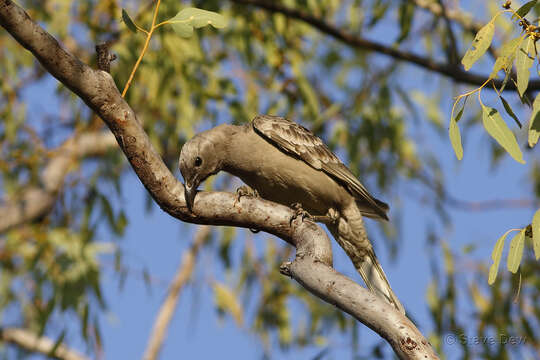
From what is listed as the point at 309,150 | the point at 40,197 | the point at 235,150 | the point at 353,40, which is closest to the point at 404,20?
the point at 353,40

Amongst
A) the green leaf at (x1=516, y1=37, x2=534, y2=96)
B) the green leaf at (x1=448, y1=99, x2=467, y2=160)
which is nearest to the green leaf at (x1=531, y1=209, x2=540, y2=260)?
the green leaf at (x1=448, y1=99, x2=467, y2=160)

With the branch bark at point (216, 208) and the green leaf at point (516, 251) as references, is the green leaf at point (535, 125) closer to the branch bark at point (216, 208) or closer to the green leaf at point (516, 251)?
the green leaf at point (516, 251)

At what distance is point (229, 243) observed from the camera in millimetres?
6781

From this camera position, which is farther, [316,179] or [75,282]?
[75,282]

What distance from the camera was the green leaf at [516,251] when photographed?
2.61 m

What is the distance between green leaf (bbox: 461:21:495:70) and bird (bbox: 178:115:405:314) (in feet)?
6.23

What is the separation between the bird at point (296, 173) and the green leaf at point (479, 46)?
1900mm

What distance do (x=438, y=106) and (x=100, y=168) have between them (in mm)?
3811

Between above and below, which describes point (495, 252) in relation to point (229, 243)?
below

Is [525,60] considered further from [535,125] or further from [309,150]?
[309,150]

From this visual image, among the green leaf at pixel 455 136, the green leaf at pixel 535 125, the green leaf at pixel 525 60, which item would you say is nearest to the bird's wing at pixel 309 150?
the green leaf at pixel 455 136

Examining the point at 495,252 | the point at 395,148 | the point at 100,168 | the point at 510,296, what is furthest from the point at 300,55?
the point at 495,252

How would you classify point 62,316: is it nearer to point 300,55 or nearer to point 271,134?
point 271,134

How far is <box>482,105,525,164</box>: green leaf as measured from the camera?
2.61 meters
